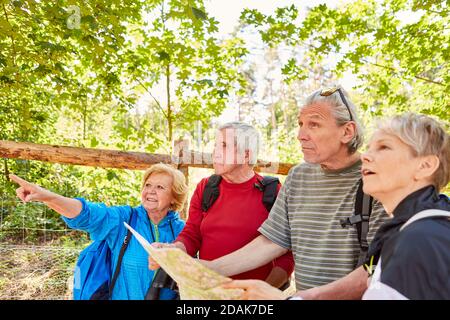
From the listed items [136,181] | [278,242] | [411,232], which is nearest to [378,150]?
[411,232]

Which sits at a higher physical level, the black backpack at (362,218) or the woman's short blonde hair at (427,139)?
the woman's short blonde hair at (427,139)

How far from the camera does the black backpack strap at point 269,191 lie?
202 centimetres

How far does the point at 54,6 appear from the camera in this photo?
10.7ft

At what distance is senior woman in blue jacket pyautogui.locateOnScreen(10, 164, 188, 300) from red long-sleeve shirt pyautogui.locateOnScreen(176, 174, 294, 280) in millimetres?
184

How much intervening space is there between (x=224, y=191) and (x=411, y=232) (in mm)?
1261

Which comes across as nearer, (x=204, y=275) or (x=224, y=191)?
(x=204, y=275)

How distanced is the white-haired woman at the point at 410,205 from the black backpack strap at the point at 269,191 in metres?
0.87

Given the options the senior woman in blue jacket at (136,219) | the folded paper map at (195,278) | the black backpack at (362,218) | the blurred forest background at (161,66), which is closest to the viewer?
the folded paper map at (195,278)

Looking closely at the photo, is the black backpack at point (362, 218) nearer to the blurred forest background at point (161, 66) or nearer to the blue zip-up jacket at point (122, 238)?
the blue zip-up jacket at point (122, 238)

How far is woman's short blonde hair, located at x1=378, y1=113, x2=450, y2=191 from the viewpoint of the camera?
1104 millimetres

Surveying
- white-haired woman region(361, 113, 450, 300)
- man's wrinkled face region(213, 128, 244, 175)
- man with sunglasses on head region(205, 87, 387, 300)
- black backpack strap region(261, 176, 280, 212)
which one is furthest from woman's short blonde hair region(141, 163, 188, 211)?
white-haired woman region(361, 113, 450, 300)

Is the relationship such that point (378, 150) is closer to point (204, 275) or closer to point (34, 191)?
point (204, 275)

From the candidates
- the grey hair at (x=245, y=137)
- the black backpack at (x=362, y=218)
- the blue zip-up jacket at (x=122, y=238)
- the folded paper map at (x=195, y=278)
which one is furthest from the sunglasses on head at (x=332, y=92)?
the blue zip-up jacket at (x=122, y=238)

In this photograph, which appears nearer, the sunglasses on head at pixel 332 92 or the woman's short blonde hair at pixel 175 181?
the sunglasses on head at pixel 332 92
